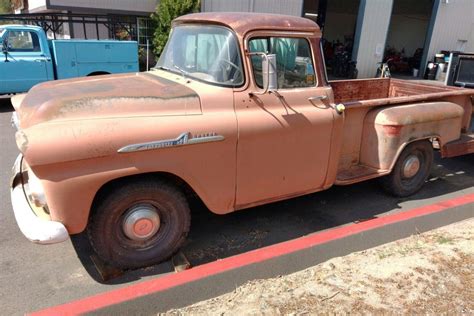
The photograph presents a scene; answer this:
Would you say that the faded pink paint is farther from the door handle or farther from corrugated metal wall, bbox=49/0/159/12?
corrugated metal wall, bbox=49/0/159/12

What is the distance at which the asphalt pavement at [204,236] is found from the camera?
324 centimetres

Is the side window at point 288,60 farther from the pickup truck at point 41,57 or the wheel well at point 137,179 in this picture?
the pickup truck at point 41,57

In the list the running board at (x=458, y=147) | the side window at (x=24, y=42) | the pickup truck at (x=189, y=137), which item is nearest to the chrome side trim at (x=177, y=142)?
the pickup truck at (x=189, y=137)

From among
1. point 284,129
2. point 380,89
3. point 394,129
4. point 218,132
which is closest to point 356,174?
point 394,129

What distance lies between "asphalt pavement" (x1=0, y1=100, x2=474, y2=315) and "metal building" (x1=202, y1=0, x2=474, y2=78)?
10696 mm

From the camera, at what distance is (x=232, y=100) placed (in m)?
3.56

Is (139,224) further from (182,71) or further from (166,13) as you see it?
(166,13)

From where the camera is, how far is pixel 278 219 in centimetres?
448

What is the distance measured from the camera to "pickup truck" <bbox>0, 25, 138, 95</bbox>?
970 centimetres

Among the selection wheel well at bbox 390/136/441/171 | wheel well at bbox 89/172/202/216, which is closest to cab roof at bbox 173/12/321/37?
wheel well at bbox 89/172/202/216

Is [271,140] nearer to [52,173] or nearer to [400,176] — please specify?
[52,173]

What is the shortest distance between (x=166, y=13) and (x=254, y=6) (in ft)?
11.1

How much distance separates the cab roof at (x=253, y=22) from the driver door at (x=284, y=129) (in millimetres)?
105

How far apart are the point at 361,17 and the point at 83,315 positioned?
16.8 metres
